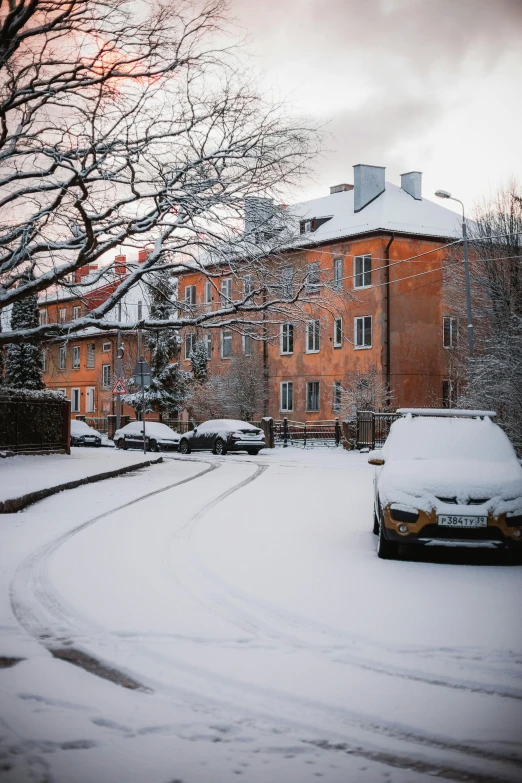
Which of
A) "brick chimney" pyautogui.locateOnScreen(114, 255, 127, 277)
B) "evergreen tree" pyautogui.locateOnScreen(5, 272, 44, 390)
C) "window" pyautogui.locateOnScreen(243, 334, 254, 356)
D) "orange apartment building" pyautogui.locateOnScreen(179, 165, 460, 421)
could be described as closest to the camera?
"brick chimney" pyautogui.locateOnScreen(114, 255, 127, 277)

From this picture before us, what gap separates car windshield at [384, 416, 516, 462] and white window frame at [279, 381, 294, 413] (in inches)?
1741

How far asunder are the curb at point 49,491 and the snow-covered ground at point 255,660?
10.1ft

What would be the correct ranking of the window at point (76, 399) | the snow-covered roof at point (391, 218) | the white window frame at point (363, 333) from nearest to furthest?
the white window frame at point (363, 333), the snow-covered roof at point (391, 218), the window at point (76, 399)

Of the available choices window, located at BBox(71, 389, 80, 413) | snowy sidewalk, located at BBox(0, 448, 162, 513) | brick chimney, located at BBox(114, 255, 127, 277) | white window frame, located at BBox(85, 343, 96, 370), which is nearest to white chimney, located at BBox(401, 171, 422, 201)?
snowy sidewalk, located at BBox(0, 448, 162, 513)

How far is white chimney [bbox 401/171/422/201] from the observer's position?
55.4 metres

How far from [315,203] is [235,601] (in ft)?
176

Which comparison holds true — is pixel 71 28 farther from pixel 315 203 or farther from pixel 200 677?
pixel 315 203

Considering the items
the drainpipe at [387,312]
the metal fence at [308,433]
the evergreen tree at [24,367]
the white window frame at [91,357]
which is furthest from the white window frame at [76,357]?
the drainpipe at [387,312]

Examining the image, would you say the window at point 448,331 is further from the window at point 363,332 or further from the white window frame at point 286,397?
the white window frame at point 286,397

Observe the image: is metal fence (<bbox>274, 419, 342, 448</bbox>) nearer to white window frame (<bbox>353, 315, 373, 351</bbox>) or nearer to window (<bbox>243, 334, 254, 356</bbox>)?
white window frame (<bbox>353, 315, 373, 351</bbox>)

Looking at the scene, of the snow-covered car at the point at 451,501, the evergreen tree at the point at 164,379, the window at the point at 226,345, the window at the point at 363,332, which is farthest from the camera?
the window at the point at 226,345

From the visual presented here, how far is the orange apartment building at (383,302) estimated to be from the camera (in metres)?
51.1

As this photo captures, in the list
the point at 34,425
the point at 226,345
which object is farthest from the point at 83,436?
the point at 34,425

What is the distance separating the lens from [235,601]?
7.92 meters
